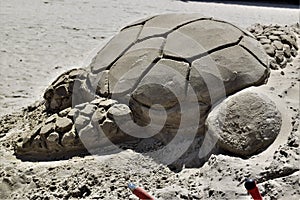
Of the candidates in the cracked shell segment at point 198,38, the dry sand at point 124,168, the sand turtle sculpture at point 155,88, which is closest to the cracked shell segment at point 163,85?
the sand turtle sculpture at point 155,88

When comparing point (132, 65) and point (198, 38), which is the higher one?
point (198, 38)

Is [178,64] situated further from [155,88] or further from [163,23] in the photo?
→ [163,23]

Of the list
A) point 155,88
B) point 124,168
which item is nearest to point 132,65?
point 155,88

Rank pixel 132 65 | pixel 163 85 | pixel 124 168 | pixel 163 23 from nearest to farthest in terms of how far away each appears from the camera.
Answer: pixel 124 168, pixel 163 85, pixel 132 65, pixel 163 23

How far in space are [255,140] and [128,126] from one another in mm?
717

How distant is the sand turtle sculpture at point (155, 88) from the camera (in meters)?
2.91

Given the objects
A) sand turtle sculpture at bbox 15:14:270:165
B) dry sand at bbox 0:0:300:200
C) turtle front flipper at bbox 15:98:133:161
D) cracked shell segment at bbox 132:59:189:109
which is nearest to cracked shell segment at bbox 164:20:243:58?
→ sand turtle sculpture at bbox 15:14:270:165

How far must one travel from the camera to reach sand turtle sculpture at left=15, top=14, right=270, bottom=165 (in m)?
2.91

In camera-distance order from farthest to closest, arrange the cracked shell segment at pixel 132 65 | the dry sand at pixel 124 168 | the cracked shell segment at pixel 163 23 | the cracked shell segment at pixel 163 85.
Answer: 1. the cracked shell segment at pixel 163 23
2. the cracked shell segment at pixel 132 65
3. the cracked shell segment at pixel 163 85
4. the dry sand at pixel 124 168

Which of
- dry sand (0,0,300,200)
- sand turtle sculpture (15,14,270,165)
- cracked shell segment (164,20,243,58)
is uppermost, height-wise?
cracked shell segment (164,20,243,58)

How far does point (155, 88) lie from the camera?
115 inches

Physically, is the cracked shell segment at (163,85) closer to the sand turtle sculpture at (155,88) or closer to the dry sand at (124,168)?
the sand turtle sculpture at (155,88)

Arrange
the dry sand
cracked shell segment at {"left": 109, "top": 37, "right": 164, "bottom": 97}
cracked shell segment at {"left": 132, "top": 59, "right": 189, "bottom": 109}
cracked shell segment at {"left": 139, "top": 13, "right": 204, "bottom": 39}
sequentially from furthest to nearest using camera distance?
cracked shell segment at {"left": 139, "top": 13, "right": 204, "bottom": 39}, cracked shell segment at {"left": 109, "top": 37, "right": 164, "bottom": 97}, cracked shell segment at {"left": 132, "top": 59, "right": 189, "bottom": 109}, the dry sand

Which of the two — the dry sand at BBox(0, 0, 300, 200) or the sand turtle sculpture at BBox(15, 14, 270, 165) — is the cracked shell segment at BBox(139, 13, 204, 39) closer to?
the sand turtle sculpture at BBox(15, 14, 270, 165)
